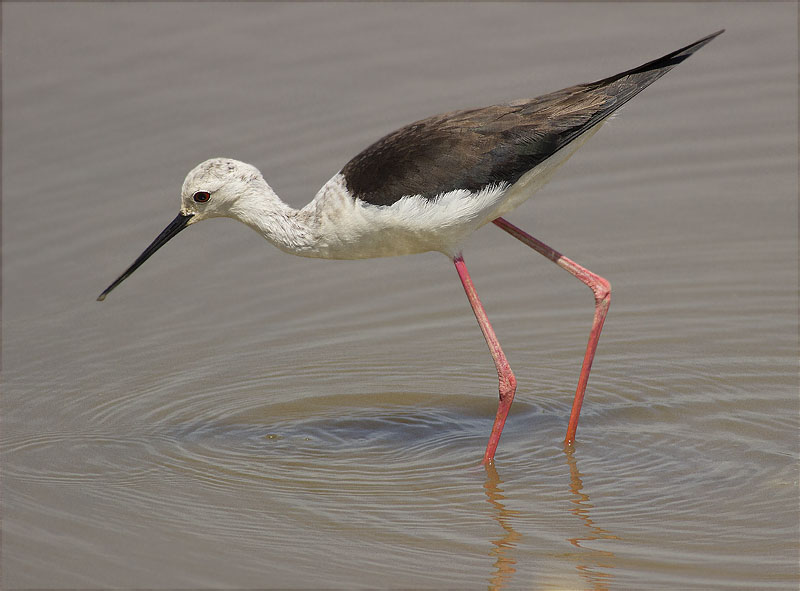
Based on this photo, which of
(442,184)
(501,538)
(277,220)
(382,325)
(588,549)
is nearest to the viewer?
(588,549)

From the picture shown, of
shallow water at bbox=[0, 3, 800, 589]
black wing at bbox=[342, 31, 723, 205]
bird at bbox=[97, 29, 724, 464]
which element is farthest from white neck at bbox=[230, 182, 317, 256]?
shallow water at bbox=[0, 3, 800, 589]

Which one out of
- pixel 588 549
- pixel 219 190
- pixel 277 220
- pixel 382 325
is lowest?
pixel 588 549

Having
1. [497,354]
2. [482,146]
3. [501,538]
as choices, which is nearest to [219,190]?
[482,146]

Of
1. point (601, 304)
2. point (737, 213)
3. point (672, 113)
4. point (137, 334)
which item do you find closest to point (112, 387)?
point (137, 334)

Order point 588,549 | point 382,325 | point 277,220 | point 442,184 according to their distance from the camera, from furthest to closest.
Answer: point 382,325 → point 277,220 → point 442,184 → point 588,549

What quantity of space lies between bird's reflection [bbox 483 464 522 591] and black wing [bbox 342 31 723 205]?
4.47 ft

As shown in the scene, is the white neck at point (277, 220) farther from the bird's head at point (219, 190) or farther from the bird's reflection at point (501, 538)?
the bird's reflection at point (501, 538)

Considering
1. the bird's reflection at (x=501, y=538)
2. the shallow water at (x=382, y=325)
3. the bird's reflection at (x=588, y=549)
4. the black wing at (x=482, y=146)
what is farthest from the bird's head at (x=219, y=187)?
the bird's reflection at (x=588, y=549)

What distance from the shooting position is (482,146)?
6.05 metres

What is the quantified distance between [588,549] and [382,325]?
271cm

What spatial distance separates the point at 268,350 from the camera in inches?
287

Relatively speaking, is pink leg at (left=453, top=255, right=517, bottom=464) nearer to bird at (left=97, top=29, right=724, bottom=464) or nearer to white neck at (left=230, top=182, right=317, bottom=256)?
bird at (left=97, top=29, right=724, bottom=464)

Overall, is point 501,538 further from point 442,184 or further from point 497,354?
point 442,184

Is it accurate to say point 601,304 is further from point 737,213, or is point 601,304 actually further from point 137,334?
point 137,334
